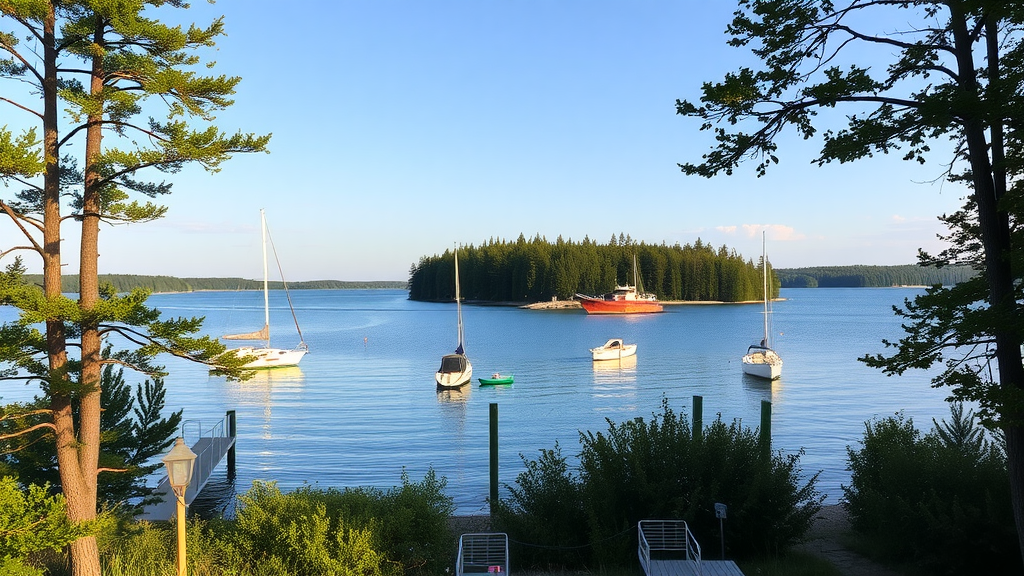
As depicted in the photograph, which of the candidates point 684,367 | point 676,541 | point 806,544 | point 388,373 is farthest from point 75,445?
point 684,367

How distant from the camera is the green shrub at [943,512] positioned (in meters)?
9.73

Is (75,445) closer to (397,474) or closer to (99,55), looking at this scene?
(99,55)

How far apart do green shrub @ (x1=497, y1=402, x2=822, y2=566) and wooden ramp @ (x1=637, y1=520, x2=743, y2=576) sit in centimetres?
31

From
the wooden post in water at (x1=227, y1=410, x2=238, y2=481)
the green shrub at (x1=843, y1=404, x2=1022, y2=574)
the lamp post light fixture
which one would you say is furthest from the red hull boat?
the lamp post light fixture

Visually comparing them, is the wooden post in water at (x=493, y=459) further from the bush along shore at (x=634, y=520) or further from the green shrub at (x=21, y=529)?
the green shrub at (x=21, y=529)

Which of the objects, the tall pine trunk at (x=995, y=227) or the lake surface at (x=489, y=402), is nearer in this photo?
the tall pine trunk at (x=995, y=227)

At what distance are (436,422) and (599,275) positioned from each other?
403 feet

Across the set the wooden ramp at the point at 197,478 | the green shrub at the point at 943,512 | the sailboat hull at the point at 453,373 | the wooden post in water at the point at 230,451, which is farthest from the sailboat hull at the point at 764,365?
the green shrub at the point at 943,512

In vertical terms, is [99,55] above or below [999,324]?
above

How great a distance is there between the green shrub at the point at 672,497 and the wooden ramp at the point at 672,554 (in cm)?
31

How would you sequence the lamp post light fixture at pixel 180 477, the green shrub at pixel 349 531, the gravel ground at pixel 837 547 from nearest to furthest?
the lamp post light fixture at pixel 180 477 → the green shrub at pixel 349 531 → the gravel ground at pixel 837 547

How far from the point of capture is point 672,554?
1043 cm

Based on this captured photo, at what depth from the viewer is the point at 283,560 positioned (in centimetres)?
916

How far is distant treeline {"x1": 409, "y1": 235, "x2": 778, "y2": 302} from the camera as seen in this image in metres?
151
